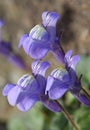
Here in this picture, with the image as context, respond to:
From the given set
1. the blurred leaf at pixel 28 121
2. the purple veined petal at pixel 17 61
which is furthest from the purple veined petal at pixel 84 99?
the purple veined petal at pixel 17 61

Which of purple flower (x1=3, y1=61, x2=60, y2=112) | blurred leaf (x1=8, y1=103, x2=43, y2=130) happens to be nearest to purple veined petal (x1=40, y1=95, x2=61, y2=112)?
purple flower (x1=3, y1=61, x2=60, y2=112)

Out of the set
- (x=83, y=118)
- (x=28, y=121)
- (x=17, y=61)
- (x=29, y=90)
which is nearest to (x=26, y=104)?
(x=29, y=90)

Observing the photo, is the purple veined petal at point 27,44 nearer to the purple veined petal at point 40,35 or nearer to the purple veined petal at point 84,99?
the purple veined petal at point 40,35

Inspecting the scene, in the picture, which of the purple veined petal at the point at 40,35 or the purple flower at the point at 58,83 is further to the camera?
the purple veined petal at the point at 40,35

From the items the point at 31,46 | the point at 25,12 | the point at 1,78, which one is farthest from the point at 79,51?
the point at 31,46

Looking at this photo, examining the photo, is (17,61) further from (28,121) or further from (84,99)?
(84,99)
